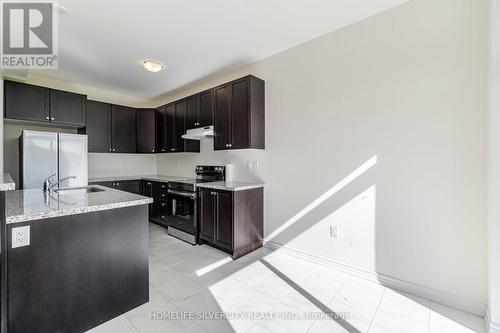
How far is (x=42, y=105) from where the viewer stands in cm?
349

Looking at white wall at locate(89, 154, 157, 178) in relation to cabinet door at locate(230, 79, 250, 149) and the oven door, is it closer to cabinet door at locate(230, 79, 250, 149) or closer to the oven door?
the oven door

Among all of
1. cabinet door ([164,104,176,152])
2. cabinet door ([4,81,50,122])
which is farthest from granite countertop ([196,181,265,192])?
cabinet door ([4,81,50,122])

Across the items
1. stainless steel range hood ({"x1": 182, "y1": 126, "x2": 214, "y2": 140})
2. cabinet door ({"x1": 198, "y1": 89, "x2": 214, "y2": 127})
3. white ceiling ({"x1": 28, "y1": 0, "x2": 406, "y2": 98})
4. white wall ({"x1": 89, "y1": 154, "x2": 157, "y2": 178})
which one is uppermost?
white ceiling ({"x1": 28, "y1": 0, "x2": 406, "y2": 98})

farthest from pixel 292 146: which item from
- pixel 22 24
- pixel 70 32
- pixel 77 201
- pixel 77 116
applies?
pixel 77 116

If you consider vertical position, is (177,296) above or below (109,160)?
below

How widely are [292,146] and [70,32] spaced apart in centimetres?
299

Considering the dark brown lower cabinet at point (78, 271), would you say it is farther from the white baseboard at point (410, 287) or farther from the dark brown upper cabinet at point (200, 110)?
the dark brown upper cabinet at point (200, 110)

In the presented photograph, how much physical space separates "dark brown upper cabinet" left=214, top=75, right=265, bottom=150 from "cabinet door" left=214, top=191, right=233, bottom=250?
0.74 m

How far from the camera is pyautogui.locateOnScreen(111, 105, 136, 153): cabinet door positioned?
14.8ft

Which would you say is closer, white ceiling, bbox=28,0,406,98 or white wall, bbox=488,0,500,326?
white wall, bbox=488,0,500,326

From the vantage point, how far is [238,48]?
2.96 metres

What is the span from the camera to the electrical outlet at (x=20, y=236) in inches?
52.4

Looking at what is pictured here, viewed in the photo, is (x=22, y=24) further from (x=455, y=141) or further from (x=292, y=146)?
(x=455, y=141)

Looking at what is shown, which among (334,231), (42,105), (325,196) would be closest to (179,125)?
(42,105)
